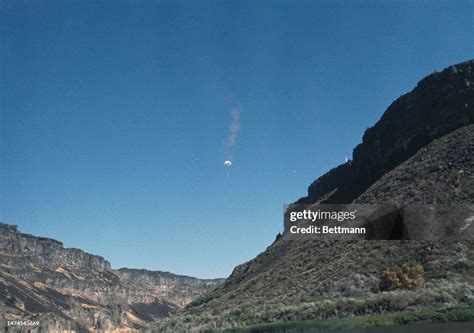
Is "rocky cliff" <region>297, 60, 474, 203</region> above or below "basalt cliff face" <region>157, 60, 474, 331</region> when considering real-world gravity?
above

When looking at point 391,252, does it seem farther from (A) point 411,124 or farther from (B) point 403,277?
(A) point 411,124

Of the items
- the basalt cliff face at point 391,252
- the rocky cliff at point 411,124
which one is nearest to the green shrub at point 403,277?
the basalt cliff face at point 391,252

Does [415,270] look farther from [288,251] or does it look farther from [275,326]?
[288,251]

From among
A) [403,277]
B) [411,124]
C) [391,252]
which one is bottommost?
[403,277]

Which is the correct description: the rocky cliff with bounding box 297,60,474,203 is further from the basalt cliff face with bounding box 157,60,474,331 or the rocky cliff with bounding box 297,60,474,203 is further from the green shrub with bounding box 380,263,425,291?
the green shrub with bounding box 380,263,425,291

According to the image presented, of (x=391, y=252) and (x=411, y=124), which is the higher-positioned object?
(x=411, y=124)

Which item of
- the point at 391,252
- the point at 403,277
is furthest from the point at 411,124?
the point at 403,277

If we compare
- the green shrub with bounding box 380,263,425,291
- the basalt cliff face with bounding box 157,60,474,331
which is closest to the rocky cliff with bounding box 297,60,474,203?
the basalt cliff face with bounding box 157,60,474,331

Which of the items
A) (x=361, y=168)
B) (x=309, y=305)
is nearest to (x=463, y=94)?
(x=361, y=168)
